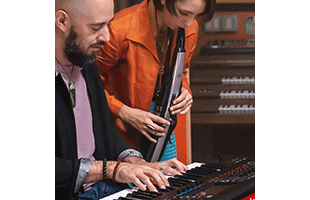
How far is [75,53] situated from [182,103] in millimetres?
727

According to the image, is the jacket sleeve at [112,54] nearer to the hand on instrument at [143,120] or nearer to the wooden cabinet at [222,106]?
the hand on instrument at [143,120]

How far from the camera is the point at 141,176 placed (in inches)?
81.7

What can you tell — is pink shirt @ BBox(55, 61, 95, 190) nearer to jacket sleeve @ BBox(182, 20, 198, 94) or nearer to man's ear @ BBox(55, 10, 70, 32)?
man's ear @ BBox(55, 10, 70, 32)

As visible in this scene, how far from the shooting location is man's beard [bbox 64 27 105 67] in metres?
2.06

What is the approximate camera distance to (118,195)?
80.0 inches

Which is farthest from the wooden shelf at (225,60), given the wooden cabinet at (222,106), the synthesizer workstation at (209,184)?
the synthesizer workstation at (209,184)

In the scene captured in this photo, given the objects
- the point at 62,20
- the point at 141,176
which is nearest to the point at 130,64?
the point at 62,20

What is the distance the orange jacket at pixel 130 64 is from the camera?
2.38 metres

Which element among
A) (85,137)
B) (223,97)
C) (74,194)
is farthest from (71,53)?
(223,97)

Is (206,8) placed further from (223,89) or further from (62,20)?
(62,20)
